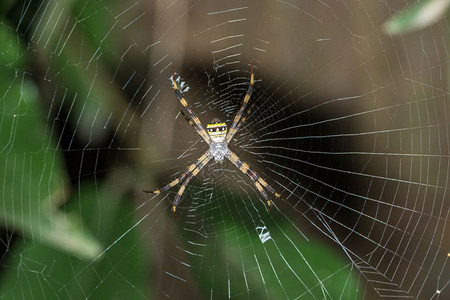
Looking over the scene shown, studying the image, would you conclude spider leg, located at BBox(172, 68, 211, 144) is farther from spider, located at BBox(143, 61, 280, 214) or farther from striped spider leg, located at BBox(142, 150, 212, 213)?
striped spider leg, located at BBox(142, 150, 212, 213)

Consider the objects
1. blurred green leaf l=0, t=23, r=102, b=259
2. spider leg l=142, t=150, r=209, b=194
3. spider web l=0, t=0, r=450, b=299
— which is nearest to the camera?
blurred green leaf l=0, t=23, r=102, b=259

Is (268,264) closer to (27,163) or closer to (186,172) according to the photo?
(186,172)

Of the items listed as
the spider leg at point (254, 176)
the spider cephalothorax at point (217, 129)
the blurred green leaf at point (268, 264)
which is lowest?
the blurred green leaf at point (268, 264)

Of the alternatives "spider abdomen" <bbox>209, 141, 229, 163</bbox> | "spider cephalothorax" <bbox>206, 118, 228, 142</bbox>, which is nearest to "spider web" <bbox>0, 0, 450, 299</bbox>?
"spider cephalothorax" <bbox>206, 118, 228, 142</bbox>

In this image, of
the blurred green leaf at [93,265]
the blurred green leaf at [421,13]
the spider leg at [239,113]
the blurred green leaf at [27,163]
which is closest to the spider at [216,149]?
the spider leg at [239,113]

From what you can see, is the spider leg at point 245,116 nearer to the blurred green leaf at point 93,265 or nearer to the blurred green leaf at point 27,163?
the blurred green leaf at point 93,265

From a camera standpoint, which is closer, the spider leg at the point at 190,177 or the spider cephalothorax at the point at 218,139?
the spider cephalothorax at the point at 218,139

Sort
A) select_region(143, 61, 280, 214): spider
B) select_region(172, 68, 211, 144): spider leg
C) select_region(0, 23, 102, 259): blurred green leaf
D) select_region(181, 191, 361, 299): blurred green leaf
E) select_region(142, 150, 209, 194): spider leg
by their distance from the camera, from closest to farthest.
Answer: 1. select_region(0, 23, 102, 259): blurred green leaf
2. select_region(181, 191, 361, 299): blurred green leaf
3. select_region(172, 68, 211, 144): spider leg
4. select_region(143, 61, 280, 214): spider
5. select_region(142, 150, 209, 194): spider leg
